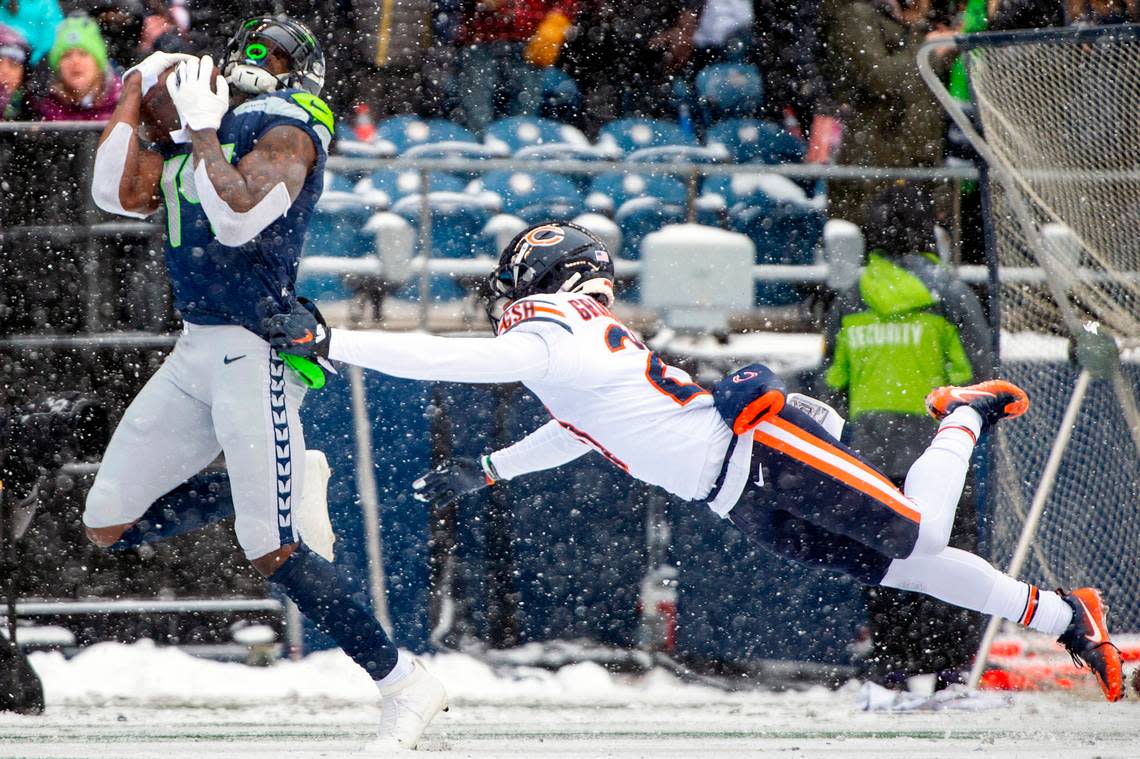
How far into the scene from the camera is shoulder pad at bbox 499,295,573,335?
3489mm

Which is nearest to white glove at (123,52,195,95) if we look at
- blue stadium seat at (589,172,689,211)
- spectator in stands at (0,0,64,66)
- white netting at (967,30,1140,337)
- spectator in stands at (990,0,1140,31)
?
blue stadium seat at (589,172,689,211)

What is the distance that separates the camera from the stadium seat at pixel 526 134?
5.95 m

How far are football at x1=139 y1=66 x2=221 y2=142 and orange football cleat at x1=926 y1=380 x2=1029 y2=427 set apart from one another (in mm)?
2226

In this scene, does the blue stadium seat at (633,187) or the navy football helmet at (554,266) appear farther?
the blue stadium seat at (633,187)

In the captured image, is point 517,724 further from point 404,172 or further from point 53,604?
point 404,172

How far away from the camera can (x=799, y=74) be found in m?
5.93

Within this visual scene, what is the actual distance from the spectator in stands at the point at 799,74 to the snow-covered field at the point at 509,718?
7.33 ft

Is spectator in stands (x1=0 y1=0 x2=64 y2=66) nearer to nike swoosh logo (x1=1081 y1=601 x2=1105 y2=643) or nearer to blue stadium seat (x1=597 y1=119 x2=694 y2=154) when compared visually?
blue stadium seat (x1=597 y1=119 x2=694 y2=154)

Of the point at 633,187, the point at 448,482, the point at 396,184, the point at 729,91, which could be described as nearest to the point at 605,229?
the point at 633,187

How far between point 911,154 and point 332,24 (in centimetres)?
243

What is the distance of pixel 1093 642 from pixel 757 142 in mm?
2753

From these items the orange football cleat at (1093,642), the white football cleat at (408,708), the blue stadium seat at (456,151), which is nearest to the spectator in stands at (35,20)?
the blue stadium seat at (456,151)

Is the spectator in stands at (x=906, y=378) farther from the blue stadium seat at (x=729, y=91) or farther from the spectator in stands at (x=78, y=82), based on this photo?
the spectator in stands at (x=78, y=82)

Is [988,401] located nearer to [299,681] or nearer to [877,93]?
[877,93]
